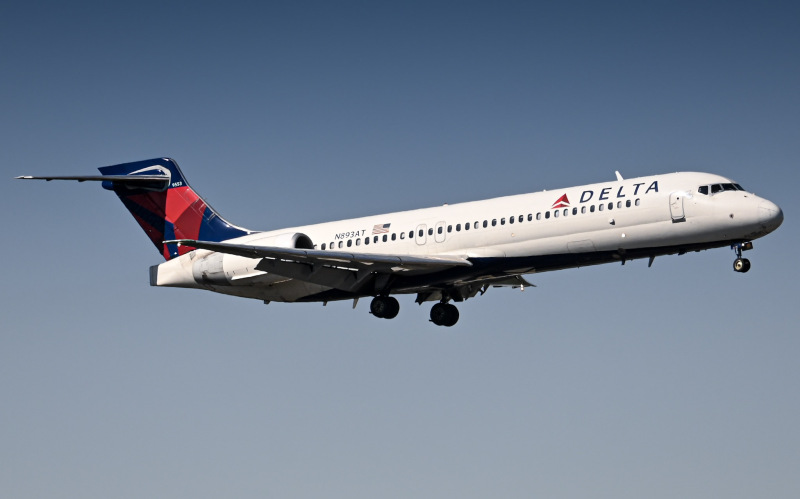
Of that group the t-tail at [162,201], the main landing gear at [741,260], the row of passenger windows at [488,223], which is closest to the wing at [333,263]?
the row of passenger windows at [488,223]

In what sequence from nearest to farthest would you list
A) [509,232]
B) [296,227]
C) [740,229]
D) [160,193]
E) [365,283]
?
[740,229]
[509,232]
[365,283]
[296,227]
[160,193]

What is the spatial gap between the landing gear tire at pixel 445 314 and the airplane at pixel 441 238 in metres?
0.03

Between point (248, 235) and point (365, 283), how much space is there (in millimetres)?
5985

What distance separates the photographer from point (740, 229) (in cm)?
3384

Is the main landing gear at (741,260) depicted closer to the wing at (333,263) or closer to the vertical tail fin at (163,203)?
the wing at (333,263)

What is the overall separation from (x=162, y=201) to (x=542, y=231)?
50.5ft

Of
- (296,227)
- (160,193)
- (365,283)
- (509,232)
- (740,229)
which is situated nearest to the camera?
(740,229)

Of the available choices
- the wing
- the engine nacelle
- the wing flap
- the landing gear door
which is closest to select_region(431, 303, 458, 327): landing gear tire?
the wing

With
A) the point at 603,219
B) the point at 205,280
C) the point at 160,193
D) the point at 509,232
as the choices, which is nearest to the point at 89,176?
the point at 160,193

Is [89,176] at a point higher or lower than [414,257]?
higher

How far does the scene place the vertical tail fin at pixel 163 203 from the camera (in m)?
43.9

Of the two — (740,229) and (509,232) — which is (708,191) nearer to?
(740,229)

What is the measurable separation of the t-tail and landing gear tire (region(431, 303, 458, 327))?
8.38 meters

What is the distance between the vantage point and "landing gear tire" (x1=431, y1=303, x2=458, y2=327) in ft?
133
